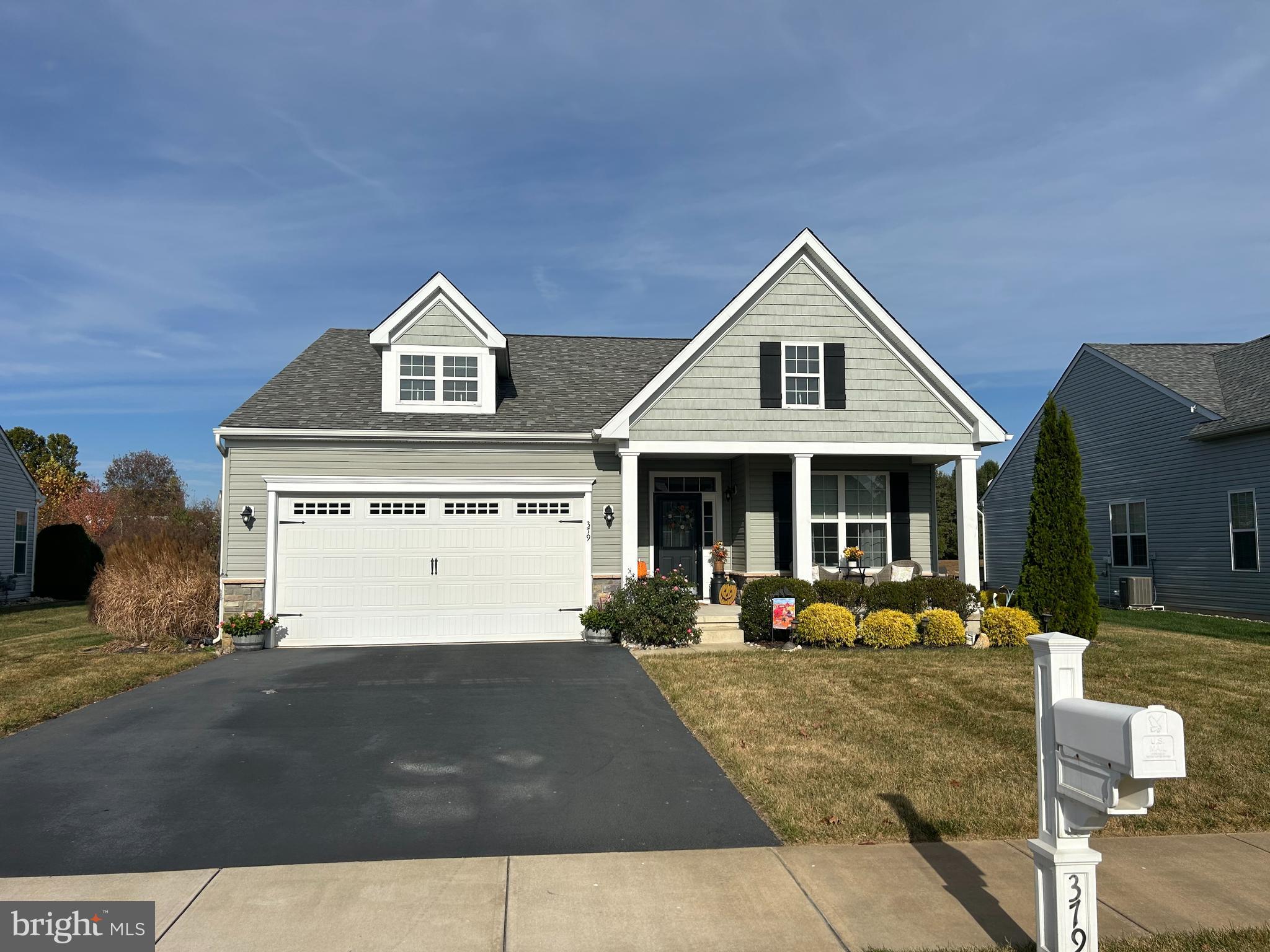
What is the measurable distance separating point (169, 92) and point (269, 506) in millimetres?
6750

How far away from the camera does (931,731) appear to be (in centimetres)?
788

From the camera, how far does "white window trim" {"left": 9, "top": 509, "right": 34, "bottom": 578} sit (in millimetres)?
25766

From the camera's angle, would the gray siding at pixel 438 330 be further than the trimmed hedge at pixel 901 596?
Yes

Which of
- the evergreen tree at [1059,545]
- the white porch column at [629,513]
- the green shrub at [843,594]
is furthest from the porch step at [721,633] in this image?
the evergreen tree at [1059,545]

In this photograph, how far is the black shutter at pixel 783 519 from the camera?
15.9 metres

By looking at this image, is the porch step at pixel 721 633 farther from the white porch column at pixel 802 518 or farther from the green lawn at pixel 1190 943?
the green lawn at pixel 1190 943

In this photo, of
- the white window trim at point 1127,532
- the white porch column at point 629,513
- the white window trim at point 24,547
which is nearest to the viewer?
the white porch column at point 629,513

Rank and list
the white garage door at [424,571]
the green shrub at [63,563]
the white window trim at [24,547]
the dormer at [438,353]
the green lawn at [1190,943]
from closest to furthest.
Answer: the green lawn at [1190,943]
the white garage door at [424,571]
the dormer at [438,353]
the white window trim at [24,547]
the green shrub at [63,563]

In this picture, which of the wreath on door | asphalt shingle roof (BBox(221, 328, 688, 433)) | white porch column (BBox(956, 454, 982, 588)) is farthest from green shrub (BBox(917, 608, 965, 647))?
asphalt shingle roof (BBox(221, 328, 688, 433))

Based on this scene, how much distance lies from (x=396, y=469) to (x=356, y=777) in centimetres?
867

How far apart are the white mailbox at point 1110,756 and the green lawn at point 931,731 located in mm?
2151

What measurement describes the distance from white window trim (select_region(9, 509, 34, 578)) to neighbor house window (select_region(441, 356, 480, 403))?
1892 centimetres

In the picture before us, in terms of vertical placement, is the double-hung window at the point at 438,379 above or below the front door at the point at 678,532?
above

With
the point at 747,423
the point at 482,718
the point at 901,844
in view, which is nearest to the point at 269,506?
the point at 482,718
